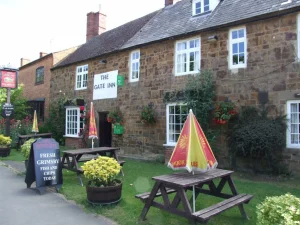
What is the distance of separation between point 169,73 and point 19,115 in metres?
13.5

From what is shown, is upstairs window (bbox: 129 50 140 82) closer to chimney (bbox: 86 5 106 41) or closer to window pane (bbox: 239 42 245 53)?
window pane (bbox: 239 42 245 53)

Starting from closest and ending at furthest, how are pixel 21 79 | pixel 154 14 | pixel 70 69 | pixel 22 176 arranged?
pixel 22 176 < pixel 154 14 < pixel 70 69 < pixel 21 79

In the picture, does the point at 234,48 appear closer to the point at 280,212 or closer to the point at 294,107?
the point at 294,107

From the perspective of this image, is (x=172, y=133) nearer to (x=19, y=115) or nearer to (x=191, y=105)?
(x=191, y=105)

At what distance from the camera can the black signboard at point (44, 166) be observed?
21.8 feet

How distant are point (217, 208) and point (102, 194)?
235cm

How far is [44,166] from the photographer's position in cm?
672

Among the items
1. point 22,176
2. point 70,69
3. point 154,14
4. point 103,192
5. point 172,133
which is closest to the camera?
point 103,192

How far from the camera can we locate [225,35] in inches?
392

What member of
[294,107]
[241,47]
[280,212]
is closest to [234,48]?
[241,47]

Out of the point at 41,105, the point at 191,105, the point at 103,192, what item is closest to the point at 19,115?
the point at 41,105

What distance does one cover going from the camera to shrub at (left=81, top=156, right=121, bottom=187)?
5371 millimetres

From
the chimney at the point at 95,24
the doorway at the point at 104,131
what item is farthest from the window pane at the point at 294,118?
the chimney at the point at 95,24

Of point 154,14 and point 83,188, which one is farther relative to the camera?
point 154,14
